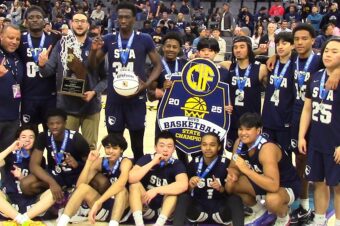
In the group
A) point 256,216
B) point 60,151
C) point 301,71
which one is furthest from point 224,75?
point 60,151

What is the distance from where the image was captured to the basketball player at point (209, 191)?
464 cm

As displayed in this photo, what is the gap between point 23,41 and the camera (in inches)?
215

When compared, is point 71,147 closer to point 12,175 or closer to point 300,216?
point 12,175

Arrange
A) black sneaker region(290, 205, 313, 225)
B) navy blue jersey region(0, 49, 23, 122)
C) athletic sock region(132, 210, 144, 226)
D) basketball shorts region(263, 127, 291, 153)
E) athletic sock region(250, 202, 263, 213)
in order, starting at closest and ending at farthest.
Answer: athletic sock region(132, 210, 144, 226)
athletic sock region(250, 202, 263, 213)
black sneaker region(290, 205, 313, 225)
basketball shorts region(263, 127, 291, 153)
navy blue jersey region(0, 49, 23, 122)

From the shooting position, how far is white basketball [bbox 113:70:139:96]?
499 centimetres

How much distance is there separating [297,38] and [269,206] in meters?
1.54

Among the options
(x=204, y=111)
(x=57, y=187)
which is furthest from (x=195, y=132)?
(x=57, y=187)

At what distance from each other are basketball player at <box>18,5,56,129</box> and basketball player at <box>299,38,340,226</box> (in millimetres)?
2628

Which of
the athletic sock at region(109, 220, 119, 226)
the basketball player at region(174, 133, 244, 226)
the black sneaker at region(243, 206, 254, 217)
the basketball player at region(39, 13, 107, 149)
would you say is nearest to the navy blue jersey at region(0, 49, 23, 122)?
the basketball player at region(39, 13, 107, 149)

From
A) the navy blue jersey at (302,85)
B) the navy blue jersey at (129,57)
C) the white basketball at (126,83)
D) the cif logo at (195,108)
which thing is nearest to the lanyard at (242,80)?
the cif logo at (195,108)

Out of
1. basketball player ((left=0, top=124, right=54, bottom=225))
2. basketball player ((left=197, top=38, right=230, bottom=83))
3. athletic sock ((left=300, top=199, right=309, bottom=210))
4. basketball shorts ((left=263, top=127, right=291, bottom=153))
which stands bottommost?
athletic sock ((left=300, top=199, right=309, bottom=210))

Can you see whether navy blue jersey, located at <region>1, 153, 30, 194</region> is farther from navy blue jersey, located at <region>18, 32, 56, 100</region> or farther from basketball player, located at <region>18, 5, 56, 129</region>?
navy blue jersey, located at <region>18, 32, 56, 100</region>

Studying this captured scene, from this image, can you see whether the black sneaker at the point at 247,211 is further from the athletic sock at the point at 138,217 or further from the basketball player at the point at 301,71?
the athletic sock at the point at 138,217

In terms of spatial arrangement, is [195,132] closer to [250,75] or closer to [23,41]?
[250,75]
